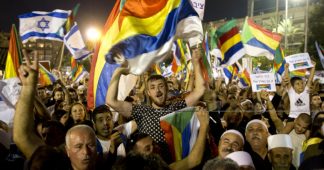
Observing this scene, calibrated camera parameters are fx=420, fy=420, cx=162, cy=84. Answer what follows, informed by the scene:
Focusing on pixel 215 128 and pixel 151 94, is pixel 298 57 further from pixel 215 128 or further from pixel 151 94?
pixel 151 94

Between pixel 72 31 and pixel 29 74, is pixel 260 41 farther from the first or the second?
pixel 29 74

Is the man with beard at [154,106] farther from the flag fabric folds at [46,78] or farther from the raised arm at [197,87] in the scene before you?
the flag fabric folds at [46,78]

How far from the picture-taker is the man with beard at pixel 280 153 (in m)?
4.48

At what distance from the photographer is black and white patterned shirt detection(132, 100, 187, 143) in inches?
174

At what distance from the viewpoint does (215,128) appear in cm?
546

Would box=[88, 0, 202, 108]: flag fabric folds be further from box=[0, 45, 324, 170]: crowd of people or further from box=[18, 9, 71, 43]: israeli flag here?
box=[18, 9, 71, 43]: israeli flag

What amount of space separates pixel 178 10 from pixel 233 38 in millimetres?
4847

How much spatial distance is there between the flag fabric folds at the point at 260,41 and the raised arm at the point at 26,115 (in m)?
8.47

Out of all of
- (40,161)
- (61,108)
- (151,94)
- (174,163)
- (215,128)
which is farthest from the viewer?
(61,108)

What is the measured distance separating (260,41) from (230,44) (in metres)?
1.42

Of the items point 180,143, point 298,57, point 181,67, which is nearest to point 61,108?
point 180,143

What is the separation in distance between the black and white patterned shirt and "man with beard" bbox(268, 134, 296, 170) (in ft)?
3.54

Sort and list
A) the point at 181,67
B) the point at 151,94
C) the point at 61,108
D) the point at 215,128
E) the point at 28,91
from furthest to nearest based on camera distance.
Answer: the point at 181,67 < the point at 61,108 < the point at 215,128 < the point at 151,94 < the point at 28,91

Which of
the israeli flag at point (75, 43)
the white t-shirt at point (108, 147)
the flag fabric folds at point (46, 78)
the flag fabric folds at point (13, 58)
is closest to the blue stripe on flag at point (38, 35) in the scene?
the israeli flag at point (75, 43)
